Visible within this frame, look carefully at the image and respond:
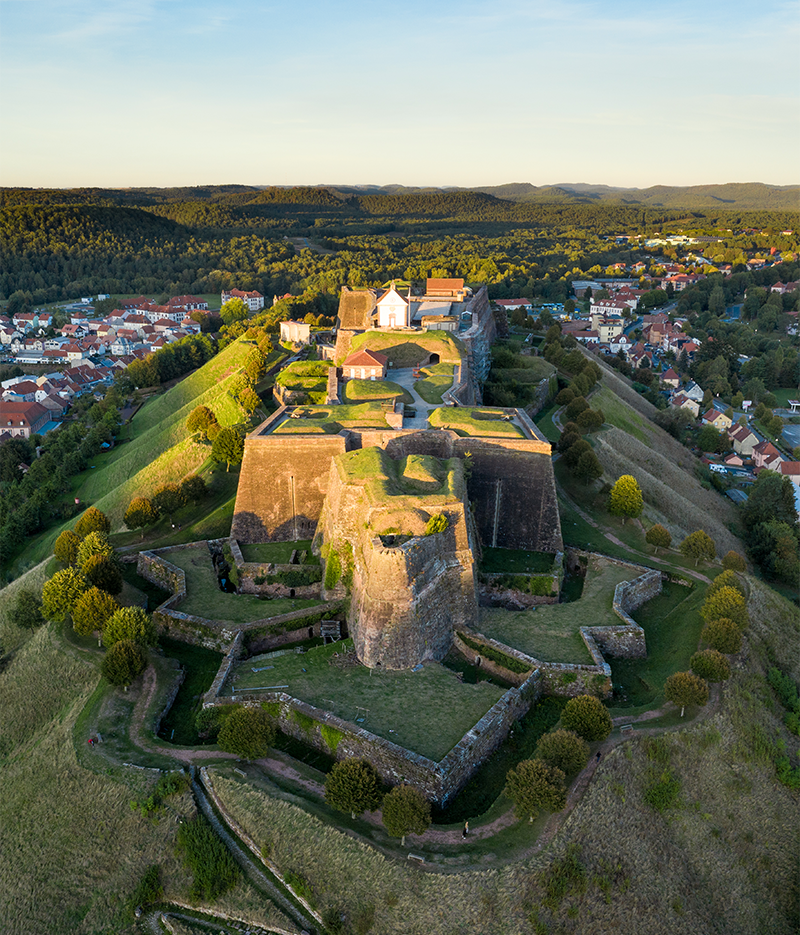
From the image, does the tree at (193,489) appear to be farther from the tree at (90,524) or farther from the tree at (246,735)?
the tree at (246,735)

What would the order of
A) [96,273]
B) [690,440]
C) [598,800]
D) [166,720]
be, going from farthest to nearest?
[96,273] < [690,440] < [166,720] < [598,800]

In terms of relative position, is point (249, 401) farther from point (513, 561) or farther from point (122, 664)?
point (122, 664)

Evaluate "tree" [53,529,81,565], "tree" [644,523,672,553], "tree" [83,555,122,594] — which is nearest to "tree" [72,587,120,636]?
"tree" [83,555,122,594]

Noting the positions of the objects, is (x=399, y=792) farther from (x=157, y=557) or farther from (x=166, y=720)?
(x=157, y=557)

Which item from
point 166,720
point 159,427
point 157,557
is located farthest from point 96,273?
point 166,720

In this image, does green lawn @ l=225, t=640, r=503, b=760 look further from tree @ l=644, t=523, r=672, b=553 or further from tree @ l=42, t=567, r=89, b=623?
tree @ l=644, t=523, r=672, b=553

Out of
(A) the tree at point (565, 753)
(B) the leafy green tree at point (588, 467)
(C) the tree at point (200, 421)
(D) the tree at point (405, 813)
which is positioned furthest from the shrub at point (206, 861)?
(C) the tree at point (200, 421)

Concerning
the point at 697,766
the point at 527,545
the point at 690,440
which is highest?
the point at 527,545
